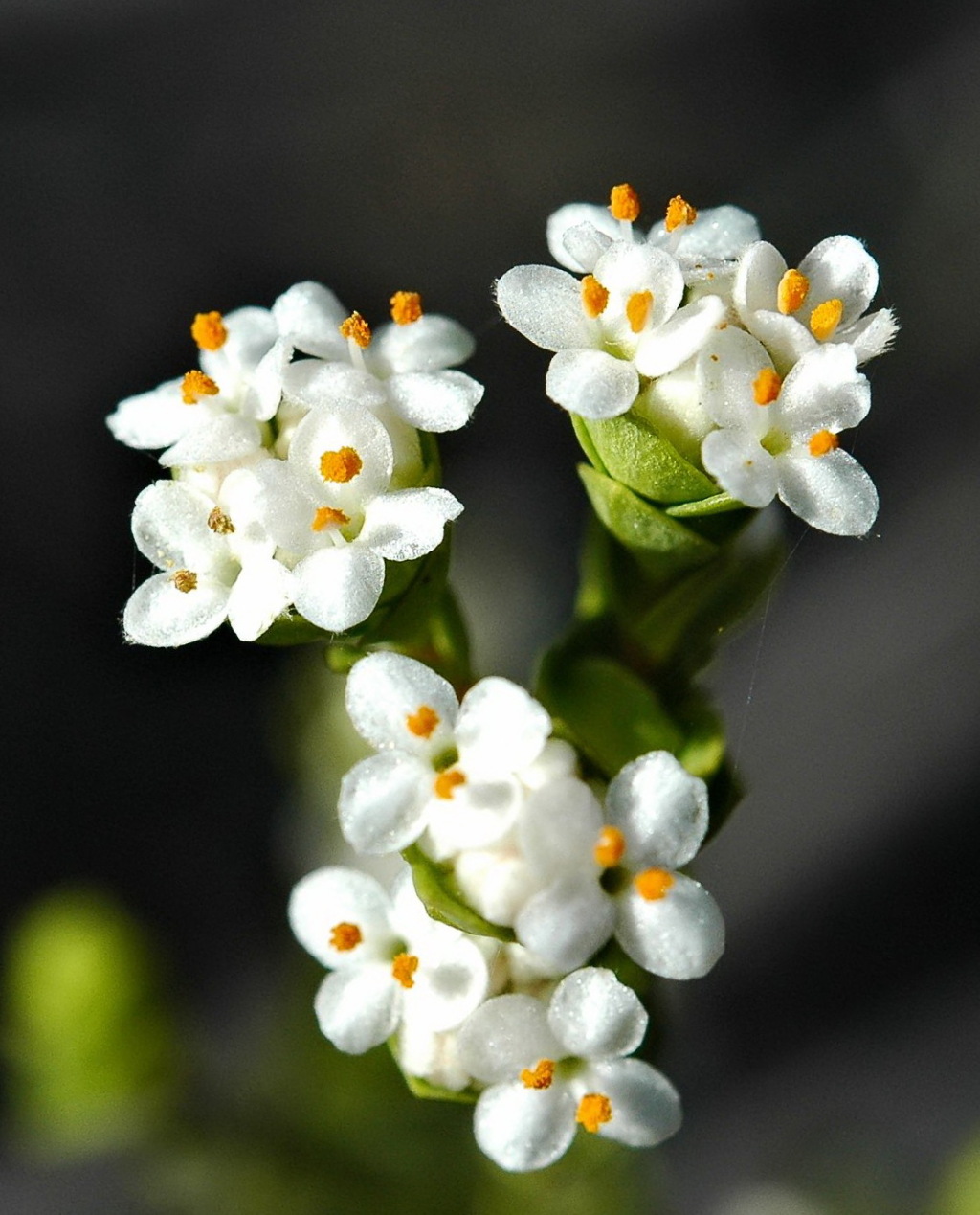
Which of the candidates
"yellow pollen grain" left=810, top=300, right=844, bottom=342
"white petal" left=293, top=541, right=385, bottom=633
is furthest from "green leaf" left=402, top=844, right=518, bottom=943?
"yellow pollen grain" left=810, top=300, right=844, bottom=342

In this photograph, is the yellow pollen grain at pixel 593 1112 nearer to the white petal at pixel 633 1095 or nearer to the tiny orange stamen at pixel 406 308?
the white petal at pixel 633 1095

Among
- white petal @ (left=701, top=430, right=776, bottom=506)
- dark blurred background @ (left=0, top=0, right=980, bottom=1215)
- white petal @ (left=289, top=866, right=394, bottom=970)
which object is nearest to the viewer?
white petal @ (left=701, top=430, right=776, bottom=506)

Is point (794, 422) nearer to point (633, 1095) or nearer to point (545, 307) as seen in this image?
point (545, 307)

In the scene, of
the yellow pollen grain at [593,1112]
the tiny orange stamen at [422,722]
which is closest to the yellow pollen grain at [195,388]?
the tiny orange stamen at [422,722]

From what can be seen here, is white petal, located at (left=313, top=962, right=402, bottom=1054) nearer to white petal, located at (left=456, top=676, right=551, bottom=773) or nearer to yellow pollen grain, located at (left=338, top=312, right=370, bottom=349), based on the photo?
white petal, located at (left=456, top=676, right=551, bottom=773)

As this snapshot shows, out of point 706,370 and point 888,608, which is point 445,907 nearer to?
point 706,370
